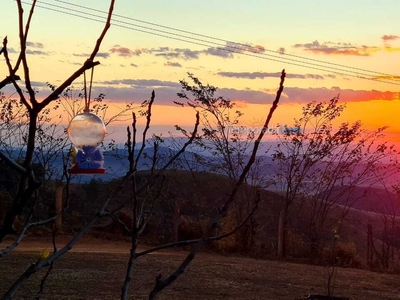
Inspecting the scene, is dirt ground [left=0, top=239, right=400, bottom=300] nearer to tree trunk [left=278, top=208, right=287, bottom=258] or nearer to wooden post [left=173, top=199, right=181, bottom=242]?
tree trunk [left=278, top=208, right=287, bottom=258]

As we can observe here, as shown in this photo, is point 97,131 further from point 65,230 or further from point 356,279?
point 65,230

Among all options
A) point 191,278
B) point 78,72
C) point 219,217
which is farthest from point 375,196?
point 78,72

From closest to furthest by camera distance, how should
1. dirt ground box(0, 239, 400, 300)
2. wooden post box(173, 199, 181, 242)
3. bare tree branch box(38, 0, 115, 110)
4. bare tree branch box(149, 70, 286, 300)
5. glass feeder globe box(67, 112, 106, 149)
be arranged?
bare tree branch box(38, 0, 115, 110) → bare tree branch box(149, 70, 286, 300) → glass feeder globe box(67, 112, 106, 149) → dirt ground box(0, 239, 400, 300) → wooden post box(173, 199, 181, 242)

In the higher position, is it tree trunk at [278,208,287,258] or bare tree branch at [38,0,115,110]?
bare tree branch at [38,0,115,110]

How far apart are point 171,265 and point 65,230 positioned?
14.2ft

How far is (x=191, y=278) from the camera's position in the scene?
9.24 m

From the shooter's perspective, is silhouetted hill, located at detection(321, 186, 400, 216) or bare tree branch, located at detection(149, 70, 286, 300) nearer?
bare tree branch, located at detection(149, 70, 286, 300)

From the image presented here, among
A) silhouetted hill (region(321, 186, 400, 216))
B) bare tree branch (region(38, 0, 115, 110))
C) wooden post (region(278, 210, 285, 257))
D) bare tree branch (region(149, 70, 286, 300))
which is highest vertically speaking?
bare tree branch (region(38, 0, 115, 110))

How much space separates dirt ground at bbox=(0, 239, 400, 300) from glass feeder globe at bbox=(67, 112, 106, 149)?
17.4ft

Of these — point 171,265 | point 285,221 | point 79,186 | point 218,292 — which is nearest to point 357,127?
point 285,221

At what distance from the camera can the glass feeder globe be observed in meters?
2.48

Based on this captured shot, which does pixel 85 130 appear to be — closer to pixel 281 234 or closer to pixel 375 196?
pixel 281 234

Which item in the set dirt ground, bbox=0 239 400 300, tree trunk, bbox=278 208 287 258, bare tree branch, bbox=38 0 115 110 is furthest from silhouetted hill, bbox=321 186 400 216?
bare tree branch, bbox=38 0 115 110

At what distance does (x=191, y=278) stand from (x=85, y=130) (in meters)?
7.02
